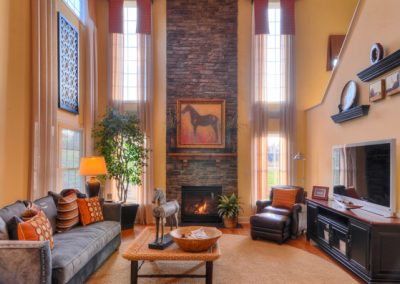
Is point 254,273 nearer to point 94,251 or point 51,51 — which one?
point 94,251

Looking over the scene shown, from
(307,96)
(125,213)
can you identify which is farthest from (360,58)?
(125,213)

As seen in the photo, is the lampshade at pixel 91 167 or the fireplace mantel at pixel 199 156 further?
the fireplace mantel at pixel 199 156

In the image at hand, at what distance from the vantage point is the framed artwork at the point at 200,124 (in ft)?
20.1

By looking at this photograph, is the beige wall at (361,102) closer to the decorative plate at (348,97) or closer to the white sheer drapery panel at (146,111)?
the decorative plate at (348,97)

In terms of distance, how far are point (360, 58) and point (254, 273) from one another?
10.7ft

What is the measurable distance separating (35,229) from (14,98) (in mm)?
1815

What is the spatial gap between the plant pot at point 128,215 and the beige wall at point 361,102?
142 inches

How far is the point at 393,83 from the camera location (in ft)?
10.9

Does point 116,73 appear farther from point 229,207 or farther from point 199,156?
point 229,207

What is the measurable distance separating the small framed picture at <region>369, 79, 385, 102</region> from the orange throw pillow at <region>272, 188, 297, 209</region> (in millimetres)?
2102

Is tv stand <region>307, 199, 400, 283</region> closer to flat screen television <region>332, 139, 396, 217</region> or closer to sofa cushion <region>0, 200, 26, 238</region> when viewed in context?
flat screen television <region>332, 139, 396, 217</region>

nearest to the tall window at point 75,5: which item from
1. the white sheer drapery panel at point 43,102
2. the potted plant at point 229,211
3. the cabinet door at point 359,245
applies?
the white sheer drapery panel at point 43,102

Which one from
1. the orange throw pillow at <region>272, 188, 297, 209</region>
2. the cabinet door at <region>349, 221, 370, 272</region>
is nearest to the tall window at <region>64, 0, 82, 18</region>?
the orange throw pillow at <region>272, 188, 297, 209</region>

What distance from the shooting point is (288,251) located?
429cm
